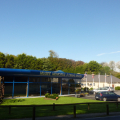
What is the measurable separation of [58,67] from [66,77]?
5483 centimetres

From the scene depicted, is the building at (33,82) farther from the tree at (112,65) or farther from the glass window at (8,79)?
the tree at (112,65)

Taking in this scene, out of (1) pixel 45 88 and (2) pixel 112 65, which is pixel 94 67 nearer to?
(2) pixel 112 65

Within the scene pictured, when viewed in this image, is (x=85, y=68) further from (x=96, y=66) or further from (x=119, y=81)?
(x=119, y=81)

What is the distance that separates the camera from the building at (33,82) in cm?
2667

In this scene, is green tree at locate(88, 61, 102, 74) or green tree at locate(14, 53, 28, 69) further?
green tree at locate(88, 61, 102, 74)

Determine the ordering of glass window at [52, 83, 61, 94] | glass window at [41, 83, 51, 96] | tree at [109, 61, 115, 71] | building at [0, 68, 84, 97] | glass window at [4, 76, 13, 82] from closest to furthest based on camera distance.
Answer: building at [0, 68, 84, 97], glass window at [4, 76, 13, 82], glass window at [41, 83, 51, 96], glass window at [52, 83, 61, 94], tree at [109, 61, 115, 71]

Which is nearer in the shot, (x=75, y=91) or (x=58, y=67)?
(x=75, y=91)

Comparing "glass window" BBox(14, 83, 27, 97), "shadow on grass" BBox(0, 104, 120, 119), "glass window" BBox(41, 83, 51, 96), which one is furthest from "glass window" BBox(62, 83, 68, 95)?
"shadow on grass" BBox(0, 104, 120, 119)

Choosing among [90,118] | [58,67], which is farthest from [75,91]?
[58,67]

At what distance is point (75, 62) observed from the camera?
114062 millimetres

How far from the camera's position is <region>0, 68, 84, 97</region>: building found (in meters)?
26.7

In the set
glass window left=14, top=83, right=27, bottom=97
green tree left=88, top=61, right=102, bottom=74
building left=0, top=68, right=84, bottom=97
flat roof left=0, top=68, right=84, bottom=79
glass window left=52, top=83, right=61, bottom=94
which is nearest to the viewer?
flat roof left=0, top=68, right=84, bottom=79

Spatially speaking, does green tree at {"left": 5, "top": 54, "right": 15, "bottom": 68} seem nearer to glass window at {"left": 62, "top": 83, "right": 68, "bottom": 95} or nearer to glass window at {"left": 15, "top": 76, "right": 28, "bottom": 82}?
glass window at {"left": 62, "top": 83, "right": 68, "bottom": 95}

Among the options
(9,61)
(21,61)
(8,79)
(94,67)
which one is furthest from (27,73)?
(94,67)
